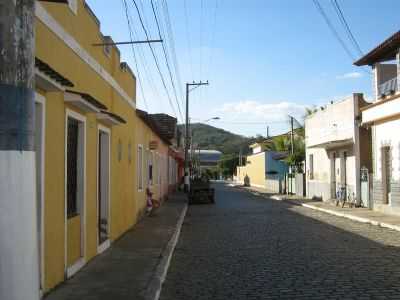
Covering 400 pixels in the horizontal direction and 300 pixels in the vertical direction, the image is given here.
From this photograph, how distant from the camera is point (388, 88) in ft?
73.2

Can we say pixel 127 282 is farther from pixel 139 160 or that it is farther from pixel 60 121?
pixel 139 160

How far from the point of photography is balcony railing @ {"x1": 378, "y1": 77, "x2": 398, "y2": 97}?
21.7 meters

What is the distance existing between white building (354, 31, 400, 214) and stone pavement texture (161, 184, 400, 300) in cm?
426

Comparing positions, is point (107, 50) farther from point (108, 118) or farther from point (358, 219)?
point (358, 219)

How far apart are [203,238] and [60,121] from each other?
25.4ft

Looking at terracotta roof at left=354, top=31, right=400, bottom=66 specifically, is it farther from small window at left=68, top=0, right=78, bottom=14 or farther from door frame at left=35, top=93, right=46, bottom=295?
door frame at left=35, top=93, right=46, bottom=295

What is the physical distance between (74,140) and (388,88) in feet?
53.3

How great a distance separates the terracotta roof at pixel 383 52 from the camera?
21.0 meters

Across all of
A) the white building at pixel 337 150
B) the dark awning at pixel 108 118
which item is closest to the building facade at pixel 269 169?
the white building at pixel 337 150

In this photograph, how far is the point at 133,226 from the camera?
53.7 ft

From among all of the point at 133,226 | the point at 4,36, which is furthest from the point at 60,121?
the point at 133,226

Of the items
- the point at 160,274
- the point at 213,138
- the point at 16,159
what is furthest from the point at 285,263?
the point at 213,138

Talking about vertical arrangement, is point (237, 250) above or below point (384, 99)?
below

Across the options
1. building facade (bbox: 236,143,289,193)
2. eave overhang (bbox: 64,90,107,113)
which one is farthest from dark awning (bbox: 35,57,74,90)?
building facade (bbox: 236,143,289,193)
